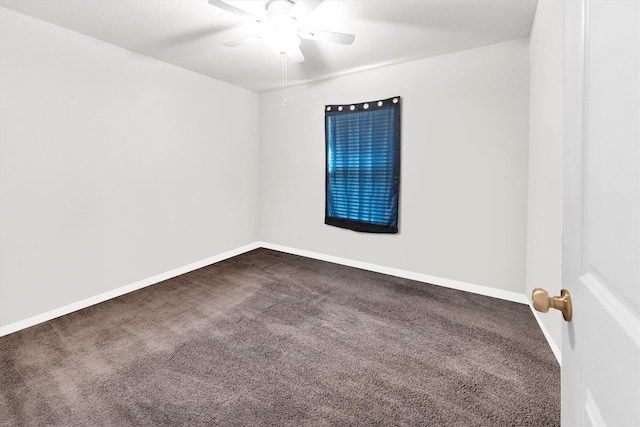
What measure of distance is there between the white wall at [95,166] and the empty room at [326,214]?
0.06ft

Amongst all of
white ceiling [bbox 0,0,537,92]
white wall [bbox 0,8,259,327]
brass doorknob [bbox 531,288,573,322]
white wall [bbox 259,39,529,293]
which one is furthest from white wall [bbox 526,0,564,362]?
white wall [bbox 0,8,259,327]

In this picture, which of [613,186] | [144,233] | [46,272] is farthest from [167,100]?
[613,186]

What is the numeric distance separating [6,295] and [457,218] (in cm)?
392

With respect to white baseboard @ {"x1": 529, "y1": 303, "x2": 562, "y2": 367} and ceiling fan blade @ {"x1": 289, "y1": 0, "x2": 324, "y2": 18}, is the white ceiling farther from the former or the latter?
white baseboard @ {"x1": 529, "y1": 303, "x2": 562, "y2": 367}

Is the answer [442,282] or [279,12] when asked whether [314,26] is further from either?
[442,282]

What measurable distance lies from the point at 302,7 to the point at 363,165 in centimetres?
198

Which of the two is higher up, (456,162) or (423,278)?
(456,162)

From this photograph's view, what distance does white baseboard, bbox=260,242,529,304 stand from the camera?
288cm

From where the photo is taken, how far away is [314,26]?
2.54 metres

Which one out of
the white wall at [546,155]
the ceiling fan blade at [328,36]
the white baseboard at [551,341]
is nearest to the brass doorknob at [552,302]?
the white wall at [546,155]

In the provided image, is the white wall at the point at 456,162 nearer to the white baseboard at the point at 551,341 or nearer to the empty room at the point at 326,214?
the empty room at the point at 326,214

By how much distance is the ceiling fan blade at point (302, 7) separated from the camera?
187 cm

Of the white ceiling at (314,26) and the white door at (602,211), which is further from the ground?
the white ceiling at (314,26)

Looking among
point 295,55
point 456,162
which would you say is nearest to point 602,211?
point 295,55
